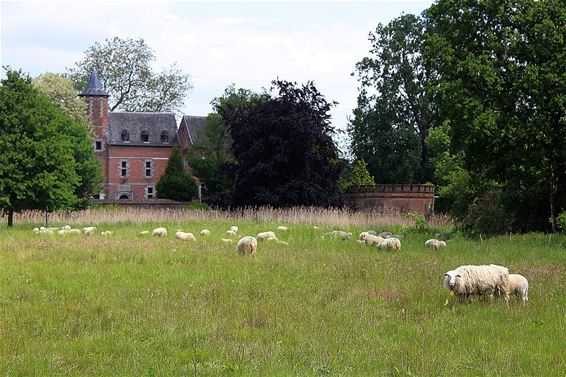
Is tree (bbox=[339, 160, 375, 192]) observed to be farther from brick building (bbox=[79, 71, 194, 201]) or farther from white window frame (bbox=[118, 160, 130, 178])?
white window frame (bbox=[118, 160, 130, 178])

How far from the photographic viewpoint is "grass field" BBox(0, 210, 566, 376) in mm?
9719

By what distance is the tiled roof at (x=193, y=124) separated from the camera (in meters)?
84.9

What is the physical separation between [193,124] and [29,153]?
49.9 metres

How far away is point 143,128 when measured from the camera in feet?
291

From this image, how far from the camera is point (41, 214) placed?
42.9 m

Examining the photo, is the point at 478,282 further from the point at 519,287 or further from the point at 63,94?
the point at 63,94

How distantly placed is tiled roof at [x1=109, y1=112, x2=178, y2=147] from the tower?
1327 millimetres

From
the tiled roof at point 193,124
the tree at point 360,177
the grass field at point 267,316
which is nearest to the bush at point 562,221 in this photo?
the grass field at point 267,316

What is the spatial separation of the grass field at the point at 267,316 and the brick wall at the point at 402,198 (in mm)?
32806

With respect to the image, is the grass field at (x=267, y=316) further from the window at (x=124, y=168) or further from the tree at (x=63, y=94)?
the window at (x=124, y=168)

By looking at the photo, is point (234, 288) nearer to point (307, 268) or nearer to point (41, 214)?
point (307, 268)

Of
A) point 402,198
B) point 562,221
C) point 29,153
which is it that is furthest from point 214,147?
point 562,221

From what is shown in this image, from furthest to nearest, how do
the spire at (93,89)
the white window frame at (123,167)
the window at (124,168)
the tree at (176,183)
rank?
the window at (124,168) < the white window frame at (123,167) < the spire at (93,89) < the tree at (176,183)

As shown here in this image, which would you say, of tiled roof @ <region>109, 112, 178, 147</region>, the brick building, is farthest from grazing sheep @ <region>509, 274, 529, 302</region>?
tiled roof @ <region>109, 112, 178, 147</region>
